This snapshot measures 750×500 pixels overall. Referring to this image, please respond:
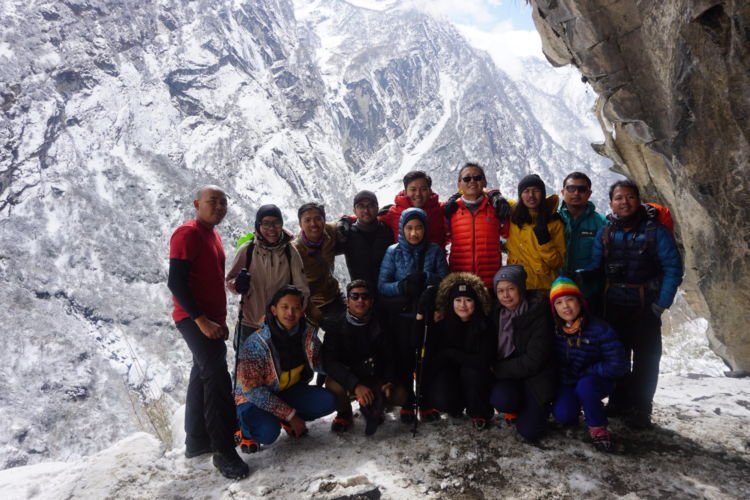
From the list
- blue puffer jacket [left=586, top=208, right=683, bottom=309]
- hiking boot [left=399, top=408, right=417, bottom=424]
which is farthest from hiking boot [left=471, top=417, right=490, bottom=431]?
blue puffer jacket [left=586, top=208, right=683, bottom=309]

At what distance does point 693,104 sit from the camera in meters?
4.29

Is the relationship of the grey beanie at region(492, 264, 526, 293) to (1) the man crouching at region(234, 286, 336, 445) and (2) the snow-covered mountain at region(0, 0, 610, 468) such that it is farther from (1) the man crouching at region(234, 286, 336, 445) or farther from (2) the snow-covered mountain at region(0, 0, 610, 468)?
(2) the snow-covered mountain at region(0, 0, 610, 468)

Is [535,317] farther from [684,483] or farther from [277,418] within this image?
[277,418]

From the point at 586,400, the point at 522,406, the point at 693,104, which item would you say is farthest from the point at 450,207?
the point at 693,104

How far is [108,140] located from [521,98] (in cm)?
14143

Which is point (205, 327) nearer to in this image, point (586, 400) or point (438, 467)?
point (438, 467)

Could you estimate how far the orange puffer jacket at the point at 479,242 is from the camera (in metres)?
4.64

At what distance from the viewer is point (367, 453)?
3.94 m

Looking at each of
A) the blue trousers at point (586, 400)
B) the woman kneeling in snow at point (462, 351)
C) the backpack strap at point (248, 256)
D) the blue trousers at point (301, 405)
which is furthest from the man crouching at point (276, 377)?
the blue trousers at point (586, 400)

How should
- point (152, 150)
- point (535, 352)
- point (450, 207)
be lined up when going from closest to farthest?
point (535, 352) → point (450, 207) → point (152, 150)

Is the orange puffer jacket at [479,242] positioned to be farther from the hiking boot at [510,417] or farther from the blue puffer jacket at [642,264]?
the hiking boot at [510,417]

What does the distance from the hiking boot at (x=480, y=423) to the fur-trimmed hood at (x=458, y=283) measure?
95 centimetres

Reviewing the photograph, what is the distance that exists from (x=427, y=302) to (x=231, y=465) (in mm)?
2123

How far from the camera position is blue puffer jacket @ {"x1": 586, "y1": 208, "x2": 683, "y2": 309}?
4.02 m
